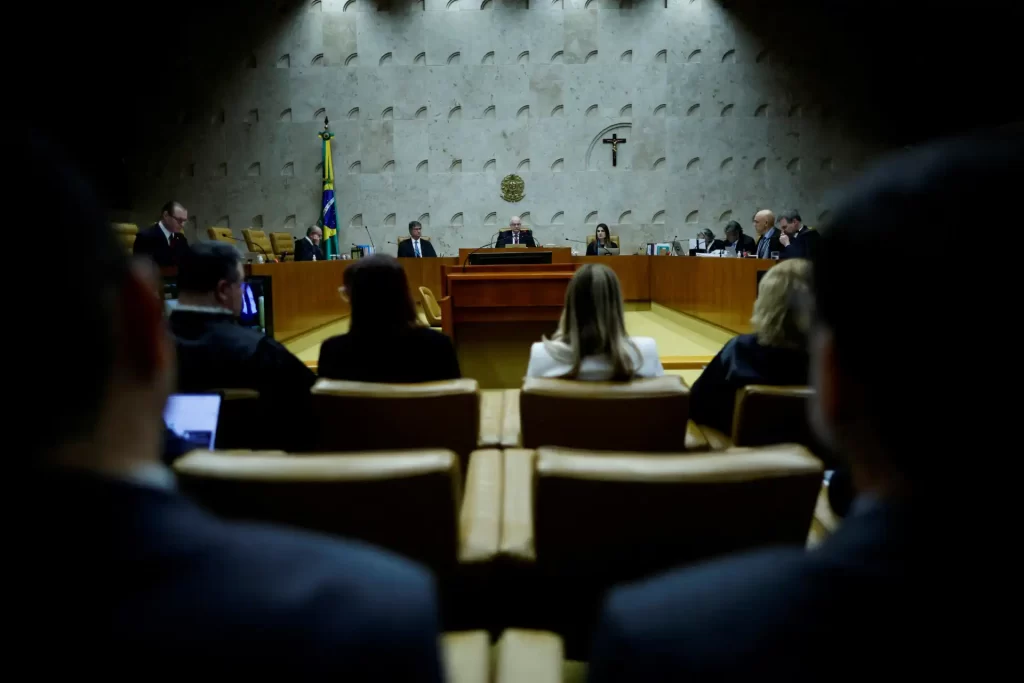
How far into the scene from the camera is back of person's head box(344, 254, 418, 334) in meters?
2.28

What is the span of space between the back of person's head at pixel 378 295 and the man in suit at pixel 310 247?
6.82m

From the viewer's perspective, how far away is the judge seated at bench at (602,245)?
32.9ft

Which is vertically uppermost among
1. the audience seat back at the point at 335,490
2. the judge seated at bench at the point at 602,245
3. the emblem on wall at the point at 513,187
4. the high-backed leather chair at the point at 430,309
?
the emblem on wall at the point at 513,187

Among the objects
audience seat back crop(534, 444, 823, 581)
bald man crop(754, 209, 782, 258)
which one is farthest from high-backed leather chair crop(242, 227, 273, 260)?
audience seat back crop(534, 444, 823, 581)

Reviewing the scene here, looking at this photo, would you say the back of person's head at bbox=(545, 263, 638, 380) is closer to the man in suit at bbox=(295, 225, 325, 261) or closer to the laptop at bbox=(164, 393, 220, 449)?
the laptop at bbox=(164, 393, 220, 449)

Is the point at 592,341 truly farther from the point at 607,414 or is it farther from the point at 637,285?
the point at 637,285

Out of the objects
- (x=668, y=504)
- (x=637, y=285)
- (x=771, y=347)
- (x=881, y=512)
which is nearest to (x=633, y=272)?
(x=637, y=285)

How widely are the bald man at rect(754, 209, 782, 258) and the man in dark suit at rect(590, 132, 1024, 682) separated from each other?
24.7ft

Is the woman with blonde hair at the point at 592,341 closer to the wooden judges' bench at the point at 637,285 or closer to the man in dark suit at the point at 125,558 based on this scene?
the man in dark suit at the point at 125,558

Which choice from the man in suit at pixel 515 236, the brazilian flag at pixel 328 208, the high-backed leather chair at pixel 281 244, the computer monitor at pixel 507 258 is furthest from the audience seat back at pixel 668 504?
the brazilian flag at pixel 328 208

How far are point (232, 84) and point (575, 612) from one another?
1178 centimetres

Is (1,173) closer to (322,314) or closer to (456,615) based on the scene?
(456,615)

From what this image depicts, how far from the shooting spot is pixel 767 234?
7820 mm

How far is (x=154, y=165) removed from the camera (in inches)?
435
